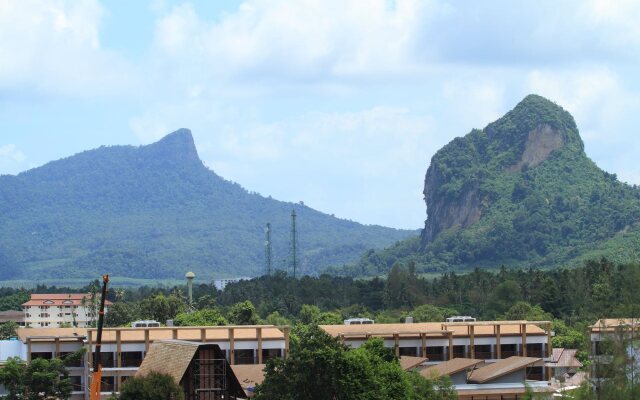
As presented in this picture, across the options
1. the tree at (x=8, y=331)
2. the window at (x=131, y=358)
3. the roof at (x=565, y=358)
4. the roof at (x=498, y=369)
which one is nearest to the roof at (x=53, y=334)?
the window at (x=131, y=358)

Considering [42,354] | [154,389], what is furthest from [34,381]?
[154,389]

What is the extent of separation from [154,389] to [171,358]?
5.17 m

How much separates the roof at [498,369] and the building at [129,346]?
1090cm

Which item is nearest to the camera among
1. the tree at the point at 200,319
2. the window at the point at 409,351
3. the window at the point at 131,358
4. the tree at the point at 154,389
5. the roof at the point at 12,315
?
the tree at the point at 154,389

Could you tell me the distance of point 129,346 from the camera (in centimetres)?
8106

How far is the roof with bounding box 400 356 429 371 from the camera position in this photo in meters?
80.2

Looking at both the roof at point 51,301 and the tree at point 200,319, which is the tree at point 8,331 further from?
the roof at point 51,301

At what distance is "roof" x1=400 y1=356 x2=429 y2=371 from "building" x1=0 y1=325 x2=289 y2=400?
6.68 meters

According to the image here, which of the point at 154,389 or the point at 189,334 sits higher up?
the point at 189,334

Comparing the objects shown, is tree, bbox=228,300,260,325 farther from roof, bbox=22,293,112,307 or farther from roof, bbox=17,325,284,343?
roof, bbox=22,293,112,307

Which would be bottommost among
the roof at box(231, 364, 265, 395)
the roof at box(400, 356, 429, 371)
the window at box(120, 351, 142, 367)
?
the roof at box(231, 364, 265, 395)

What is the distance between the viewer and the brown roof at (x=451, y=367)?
77.8 m

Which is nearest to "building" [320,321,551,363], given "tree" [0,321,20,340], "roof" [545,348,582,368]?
"roof" [545,348,582,368]

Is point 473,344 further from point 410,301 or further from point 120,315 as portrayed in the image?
point 410,301
